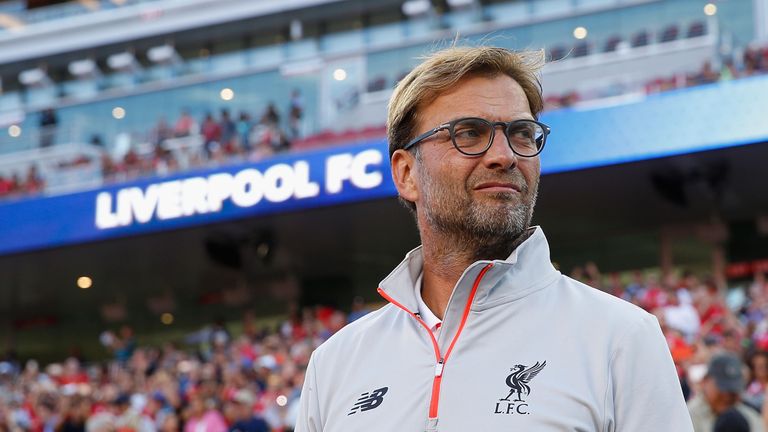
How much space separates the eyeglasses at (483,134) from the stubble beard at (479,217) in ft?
→ 0.18

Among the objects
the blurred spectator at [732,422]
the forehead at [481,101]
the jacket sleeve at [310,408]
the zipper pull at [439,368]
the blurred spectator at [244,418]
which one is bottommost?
the blurred spectator at [244,418]

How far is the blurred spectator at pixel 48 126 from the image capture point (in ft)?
59.3

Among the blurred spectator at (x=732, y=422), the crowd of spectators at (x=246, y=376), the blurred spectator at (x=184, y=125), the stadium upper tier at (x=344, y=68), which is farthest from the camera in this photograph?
the blurred spectator at (x=184, y=125)

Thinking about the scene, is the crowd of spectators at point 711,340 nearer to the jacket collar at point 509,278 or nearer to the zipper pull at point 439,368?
the jacket collar at point 509,278

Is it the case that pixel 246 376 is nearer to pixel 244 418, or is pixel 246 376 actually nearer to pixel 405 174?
pixel 244 418

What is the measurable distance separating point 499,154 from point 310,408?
62 cm

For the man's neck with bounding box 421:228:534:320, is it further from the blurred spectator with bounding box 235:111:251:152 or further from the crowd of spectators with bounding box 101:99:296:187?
the blurred spectator with bounding box 235:111:251:152

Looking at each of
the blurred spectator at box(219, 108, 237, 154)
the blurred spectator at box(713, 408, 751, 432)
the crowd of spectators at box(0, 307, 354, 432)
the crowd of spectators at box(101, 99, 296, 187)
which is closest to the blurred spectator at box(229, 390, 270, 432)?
the crowd of spectators at box(0, 307, 354, 432)

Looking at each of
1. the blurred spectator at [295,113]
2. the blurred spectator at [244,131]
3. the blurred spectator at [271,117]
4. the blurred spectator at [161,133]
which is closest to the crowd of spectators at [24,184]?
the blurred spectator at [161,133]

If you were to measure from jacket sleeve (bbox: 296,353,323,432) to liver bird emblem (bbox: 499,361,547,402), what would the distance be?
0.46 m

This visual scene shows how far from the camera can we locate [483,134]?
6.66ft

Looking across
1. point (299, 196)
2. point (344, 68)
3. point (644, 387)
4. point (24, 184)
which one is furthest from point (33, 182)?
point (644, 387)

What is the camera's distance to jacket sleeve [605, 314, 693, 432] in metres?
1.75

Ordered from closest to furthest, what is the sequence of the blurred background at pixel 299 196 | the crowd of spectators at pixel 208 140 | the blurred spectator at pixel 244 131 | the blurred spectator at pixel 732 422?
1. the blurred spectator at pixel 732 422
2. the blurred background at pixel 299 196
3. the crowd of spectators at pixel 208 140
4. the blurred spectator at pixel 244 131
